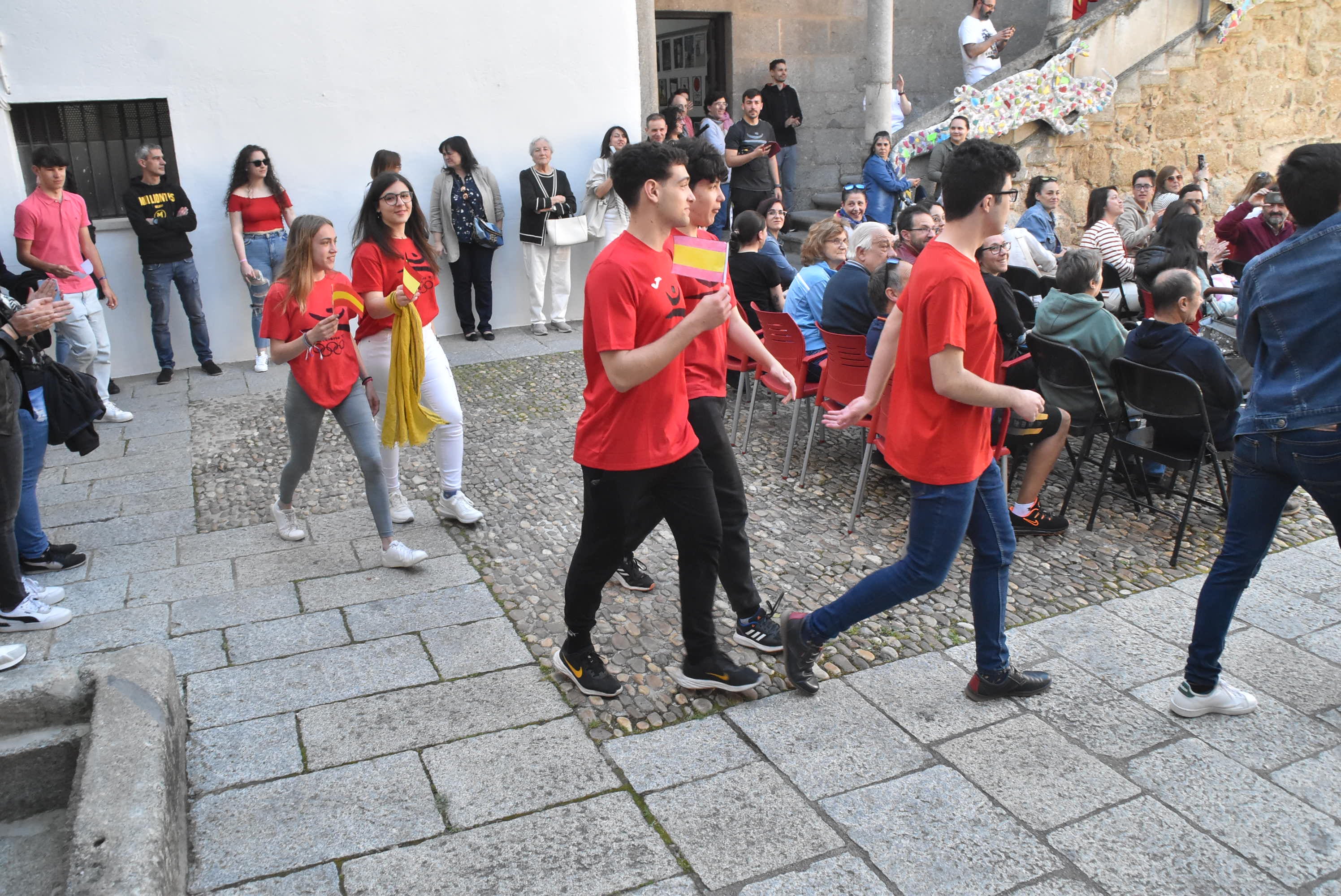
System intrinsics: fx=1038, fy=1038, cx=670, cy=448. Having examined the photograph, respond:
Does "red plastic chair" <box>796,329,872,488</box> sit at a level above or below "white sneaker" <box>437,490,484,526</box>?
above

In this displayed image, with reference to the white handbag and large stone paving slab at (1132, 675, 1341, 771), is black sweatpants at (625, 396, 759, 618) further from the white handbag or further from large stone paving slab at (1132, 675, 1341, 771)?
the white handbag

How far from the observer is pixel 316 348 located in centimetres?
456

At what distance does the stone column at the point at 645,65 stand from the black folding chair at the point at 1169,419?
626cm

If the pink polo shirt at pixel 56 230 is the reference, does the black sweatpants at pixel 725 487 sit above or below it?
below

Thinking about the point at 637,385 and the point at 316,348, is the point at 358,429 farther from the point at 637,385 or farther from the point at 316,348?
the point at 637,385

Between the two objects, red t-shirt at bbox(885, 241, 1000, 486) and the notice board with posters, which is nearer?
red t-shirt at bbox(885, 241, 1000, 486)

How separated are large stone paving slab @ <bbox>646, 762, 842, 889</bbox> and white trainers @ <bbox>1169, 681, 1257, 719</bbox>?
4.43 feet

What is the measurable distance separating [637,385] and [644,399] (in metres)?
0.07

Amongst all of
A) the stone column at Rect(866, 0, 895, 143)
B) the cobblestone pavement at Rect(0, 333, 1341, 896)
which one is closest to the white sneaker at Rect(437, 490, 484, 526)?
the cobblestone pavement at Rect(0, 333, 1341, 896)

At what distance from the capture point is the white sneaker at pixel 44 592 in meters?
4.32

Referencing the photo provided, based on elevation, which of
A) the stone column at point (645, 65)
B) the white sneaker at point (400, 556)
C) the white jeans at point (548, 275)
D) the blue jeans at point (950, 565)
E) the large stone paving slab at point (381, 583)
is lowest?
the large stone paving slab at point (381, 583)

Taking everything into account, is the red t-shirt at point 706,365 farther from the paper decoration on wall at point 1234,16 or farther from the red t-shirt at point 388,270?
the paper decoration on wall at point 1234,16

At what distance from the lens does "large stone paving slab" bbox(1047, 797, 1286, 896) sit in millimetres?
2643

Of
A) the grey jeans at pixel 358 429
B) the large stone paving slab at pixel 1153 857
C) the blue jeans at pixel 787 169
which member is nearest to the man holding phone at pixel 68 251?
the grey jeans at pixel 358 429
